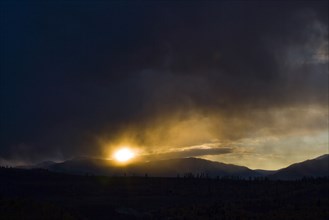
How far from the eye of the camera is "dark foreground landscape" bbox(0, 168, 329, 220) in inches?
3270

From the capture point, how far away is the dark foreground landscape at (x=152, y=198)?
83.1 meters

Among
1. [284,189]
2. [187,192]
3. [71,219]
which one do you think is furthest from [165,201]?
[71,219]

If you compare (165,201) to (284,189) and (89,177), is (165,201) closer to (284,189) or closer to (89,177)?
(284,189)

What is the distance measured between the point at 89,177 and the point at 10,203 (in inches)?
2338

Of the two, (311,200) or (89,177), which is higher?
(89,177)

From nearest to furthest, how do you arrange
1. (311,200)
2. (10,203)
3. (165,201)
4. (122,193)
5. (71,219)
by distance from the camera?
(71,219)
(10,203)
(311,200)
(165,201)
(122,193)

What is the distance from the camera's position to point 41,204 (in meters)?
86.7

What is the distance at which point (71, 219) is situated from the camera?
7931cm

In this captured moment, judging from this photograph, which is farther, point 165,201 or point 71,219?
point 165,201

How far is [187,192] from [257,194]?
1894cm

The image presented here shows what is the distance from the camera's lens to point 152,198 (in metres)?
115

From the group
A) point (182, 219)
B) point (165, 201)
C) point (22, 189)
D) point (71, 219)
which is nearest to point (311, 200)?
point (182, 219)

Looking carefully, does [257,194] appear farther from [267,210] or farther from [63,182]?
[63,182]

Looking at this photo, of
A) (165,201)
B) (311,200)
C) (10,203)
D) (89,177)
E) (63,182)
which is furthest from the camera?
(89,177)
